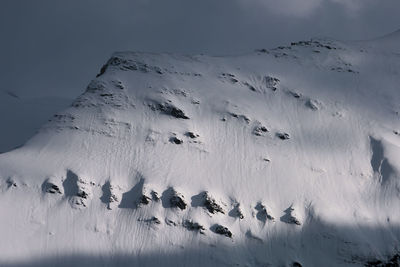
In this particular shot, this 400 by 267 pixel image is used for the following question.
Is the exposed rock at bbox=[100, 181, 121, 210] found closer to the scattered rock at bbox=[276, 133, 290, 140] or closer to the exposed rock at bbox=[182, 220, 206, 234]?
the exposed rock at bbox=[182, 220, 206, 234]

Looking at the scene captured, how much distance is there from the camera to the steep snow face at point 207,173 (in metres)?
75.4

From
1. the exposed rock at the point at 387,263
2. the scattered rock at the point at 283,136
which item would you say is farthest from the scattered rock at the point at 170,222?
the scattered rock at the point at 283,136

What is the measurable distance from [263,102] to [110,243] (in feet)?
120

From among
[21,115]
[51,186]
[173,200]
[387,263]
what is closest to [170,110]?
[173,200]

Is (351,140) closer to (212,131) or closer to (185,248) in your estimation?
(212,131)

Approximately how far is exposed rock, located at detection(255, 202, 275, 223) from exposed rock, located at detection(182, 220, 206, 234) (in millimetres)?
7195

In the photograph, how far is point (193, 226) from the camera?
77875 millimetres

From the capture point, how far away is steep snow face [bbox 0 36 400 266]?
2970 inches

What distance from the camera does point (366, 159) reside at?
9131 cm

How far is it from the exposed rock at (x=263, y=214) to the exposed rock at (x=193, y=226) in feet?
23.6

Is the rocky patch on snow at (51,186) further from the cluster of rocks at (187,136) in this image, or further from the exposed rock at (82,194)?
the cluster of rocks at (187,136)

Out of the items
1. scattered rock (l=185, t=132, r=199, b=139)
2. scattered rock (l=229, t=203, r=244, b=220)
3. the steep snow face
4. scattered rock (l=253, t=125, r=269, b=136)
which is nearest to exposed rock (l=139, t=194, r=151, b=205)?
the steep snow face

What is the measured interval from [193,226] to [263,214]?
8.67m

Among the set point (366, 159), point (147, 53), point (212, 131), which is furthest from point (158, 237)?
point (147, 53)
